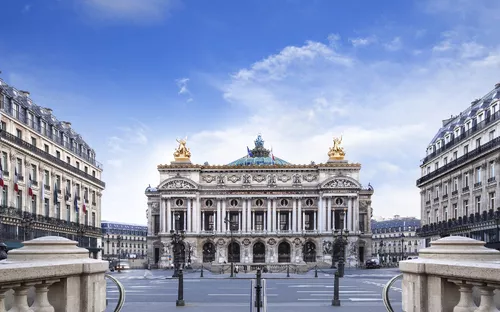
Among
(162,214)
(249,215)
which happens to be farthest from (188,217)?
(249,215)

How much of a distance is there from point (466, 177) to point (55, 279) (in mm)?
56136

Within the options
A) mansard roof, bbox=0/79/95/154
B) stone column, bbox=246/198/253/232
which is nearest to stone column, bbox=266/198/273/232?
stone column, bbox=246/198/253/232

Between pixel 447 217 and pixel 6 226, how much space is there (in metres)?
44.8

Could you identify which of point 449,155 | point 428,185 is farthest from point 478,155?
point 428,185

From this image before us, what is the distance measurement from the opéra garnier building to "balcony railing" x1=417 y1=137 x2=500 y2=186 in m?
18.5

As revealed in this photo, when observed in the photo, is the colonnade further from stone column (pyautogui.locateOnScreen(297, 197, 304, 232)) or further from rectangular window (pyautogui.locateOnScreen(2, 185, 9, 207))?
rectangular window (pyautogui.locateOnScreen(2, 185, 9, 207))

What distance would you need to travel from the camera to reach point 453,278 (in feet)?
24.4

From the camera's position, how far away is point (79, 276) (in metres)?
8.44

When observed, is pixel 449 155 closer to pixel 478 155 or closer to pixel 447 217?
pixel 447 217

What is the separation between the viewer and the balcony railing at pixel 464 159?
5036 centimetres

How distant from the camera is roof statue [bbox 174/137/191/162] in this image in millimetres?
93875

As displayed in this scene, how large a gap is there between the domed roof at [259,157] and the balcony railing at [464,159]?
106ft

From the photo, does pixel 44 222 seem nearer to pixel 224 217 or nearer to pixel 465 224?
pixel 465 224

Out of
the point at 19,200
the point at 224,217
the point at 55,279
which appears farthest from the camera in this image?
the point at 224,217
